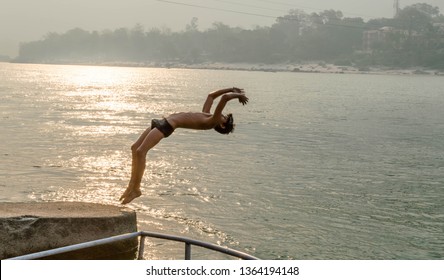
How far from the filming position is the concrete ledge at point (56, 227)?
44.7 ft

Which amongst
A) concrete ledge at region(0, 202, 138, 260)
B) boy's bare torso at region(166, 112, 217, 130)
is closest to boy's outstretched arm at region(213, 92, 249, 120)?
boy's bare torso at region(166, 112, 217, 130)

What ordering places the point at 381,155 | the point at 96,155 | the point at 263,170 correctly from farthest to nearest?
the point at 381,155, the point at 96,155, the point at 263,170

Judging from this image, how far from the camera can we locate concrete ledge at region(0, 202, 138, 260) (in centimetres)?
1362

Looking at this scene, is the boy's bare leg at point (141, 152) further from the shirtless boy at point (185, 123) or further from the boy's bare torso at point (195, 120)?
the boy's bare torso at point (195, 120)

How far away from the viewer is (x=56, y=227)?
13867 millimetres

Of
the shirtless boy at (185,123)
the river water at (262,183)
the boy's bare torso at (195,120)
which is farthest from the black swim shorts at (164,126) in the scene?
the river water at (262,183)

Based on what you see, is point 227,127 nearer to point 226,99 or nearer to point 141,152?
point 226,99

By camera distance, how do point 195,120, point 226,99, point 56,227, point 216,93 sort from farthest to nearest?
point 56,227
point 216,93
point 195,120
point 226,99

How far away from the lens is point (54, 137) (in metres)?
46.4

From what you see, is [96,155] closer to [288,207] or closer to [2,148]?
[2,148]

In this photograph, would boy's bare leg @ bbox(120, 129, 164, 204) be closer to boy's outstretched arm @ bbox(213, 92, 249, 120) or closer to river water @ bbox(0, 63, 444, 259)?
boy's outstretched arm @ bbox(213, 92, 249, 120)

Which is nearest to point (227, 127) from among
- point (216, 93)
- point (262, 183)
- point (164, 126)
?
point (216, 93)

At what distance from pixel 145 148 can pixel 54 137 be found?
123 ft
